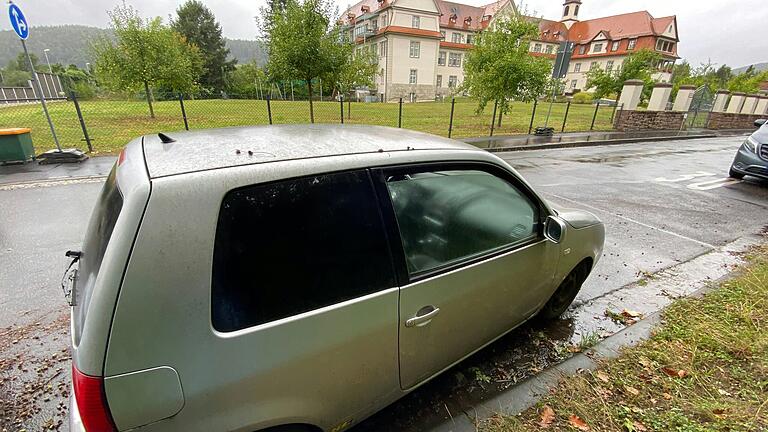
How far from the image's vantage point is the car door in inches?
70.1

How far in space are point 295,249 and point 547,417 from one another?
5.98 feet

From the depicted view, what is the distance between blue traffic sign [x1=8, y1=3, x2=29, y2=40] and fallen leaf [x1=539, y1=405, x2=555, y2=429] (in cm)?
1129

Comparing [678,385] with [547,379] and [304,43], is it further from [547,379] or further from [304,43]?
[304,43]

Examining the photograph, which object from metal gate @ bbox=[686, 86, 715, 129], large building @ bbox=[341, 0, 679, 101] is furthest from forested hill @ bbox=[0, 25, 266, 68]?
metal gate @ bbox=[686, 86, 715, 129]

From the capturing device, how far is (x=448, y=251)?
202 centimetres

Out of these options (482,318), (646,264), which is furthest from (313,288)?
(646,264)

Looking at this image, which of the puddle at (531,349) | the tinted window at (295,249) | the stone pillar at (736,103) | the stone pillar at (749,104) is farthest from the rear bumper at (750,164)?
the stone pillar at (749,104)

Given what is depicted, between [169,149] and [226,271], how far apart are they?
0.70 meters

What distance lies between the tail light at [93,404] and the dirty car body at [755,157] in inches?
458

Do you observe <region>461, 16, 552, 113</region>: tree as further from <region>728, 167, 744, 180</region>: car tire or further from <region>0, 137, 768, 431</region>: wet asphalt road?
<region>728, 167, 744, 180</region>: car tire

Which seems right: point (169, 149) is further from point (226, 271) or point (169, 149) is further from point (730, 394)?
point (730, 394)

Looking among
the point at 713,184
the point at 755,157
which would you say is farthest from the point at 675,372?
the point at 755,157

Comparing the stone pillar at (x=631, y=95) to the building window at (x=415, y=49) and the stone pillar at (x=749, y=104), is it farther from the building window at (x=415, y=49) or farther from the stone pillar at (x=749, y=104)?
the building window at (x=415, y=49)

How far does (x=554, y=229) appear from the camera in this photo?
233 centimetres
